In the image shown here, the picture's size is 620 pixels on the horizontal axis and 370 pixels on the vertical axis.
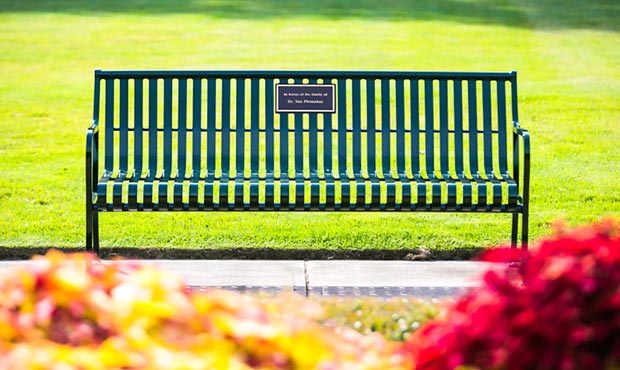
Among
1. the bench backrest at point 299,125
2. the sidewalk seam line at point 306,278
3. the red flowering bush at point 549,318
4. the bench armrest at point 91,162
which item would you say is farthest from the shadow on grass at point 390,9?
the red flowering bush at point 549,318

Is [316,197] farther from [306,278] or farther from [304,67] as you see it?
[304,67]

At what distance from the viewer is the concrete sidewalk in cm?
713

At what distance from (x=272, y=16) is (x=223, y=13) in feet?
4.30

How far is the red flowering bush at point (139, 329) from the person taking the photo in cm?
282

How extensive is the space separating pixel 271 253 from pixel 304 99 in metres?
1.15

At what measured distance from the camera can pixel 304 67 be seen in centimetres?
1795

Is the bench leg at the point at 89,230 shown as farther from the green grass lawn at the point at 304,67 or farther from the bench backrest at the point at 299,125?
the green grass lawn at the point at 304,67

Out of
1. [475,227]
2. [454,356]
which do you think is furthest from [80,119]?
[454,356]

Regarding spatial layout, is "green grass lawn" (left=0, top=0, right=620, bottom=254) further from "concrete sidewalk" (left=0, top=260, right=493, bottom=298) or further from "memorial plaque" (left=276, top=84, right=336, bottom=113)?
"memorial plaque" (left=276, top=84, right=336, bottom=113)

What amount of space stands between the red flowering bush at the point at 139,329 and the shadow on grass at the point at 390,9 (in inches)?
809

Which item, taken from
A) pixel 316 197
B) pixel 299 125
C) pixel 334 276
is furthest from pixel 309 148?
pixel 334 276

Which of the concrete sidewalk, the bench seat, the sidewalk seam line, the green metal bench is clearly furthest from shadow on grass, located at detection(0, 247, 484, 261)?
the bench seat

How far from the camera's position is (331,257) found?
8211mm

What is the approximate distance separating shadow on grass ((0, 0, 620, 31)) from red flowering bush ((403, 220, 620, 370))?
20300 mm
